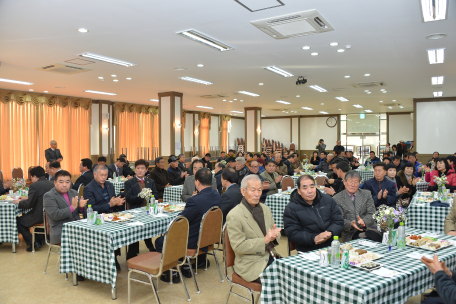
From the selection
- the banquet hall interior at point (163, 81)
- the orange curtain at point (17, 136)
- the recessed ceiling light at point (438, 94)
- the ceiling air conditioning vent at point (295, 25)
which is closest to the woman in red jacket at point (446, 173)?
the banquet hall interior at point (163, 81)

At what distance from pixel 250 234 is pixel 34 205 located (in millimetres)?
4085

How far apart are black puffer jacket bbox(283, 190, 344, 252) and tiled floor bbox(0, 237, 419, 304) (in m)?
1.10

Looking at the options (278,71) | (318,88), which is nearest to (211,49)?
(278,71)

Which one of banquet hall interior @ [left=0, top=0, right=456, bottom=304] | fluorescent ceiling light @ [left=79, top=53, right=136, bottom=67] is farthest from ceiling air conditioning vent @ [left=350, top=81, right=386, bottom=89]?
fluorescent ceiling light @ [left=79, top=53, right=136, bottom=67]

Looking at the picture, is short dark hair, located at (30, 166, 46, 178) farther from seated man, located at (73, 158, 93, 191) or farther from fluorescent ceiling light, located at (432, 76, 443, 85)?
fluorescent ceiling light, located at (432, 76, 443, 85)

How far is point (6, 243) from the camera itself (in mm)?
6145

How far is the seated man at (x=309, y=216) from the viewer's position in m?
3.42

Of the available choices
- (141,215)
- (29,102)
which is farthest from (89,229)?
(29,102)

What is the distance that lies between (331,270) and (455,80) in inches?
420

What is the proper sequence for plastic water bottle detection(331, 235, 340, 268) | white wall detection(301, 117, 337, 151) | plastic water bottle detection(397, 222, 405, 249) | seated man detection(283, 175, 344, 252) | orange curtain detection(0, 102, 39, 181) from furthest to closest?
white wall detection(301, 117, 337, 151), orange curtain detection(0, 102, 39, 181), seated man detection(283, 175, 344, 252), plastic water bottle detection(397, 222, 405, 249), plastic water bottle detection(331, 235, 340, 268)

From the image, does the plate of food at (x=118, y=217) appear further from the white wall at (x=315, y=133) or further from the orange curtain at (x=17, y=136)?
the white wall at (x=315, y=133)

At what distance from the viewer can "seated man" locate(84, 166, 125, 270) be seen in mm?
4697

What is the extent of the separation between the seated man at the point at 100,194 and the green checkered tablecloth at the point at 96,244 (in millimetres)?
588

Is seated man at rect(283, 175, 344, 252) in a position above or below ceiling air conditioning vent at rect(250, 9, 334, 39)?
below
